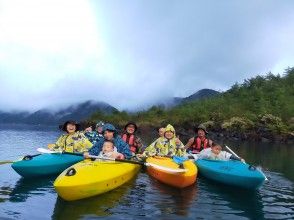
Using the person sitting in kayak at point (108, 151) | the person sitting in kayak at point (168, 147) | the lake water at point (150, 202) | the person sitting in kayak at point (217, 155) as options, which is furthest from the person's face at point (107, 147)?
the person sitting in kayak at point (217, 155)

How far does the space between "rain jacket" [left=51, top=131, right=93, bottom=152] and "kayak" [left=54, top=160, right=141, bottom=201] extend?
261cm

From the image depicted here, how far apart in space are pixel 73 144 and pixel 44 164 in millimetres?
1507

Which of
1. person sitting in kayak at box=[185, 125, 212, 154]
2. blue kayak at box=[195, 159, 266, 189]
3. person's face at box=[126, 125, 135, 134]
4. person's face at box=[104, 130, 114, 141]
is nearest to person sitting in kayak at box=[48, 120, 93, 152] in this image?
person's face at box=[104, 130, 114, 141]

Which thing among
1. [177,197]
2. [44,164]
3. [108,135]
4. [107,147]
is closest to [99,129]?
[44,164]

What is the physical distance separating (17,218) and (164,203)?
3.42 metres

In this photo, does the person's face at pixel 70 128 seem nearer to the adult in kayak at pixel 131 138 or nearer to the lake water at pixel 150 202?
the lake water at pixel 150 202

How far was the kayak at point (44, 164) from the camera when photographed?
12.2m

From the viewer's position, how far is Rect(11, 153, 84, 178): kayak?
12.2m

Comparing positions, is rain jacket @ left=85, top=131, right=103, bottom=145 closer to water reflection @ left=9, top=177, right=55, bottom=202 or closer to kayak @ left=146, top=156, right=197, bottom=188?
water reflection @ left=9, top=177, right=55, bottom=202

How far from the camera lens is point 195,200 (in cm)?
1054

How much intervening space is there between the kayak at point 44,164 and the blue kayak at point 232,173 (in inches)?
157

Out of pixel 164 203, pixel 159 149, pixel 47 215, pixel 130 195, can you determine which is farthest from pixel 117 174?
pixel 159 149

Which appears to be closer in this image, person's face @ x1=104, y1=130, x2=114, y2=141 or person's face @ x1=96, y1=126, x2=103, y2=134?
person's face @ x1=104, y1=130, x2=114, y2=141

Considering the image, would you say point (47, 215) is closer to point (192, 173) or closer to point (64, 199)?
point (64, 199)
